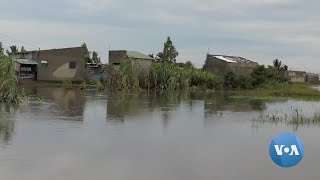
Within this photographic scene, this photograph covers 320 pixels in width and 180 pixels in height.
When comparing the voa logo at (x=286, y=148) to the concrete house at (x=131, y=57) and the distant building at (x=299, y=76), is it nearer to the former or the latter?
the concrete house at (x=131, y=57)

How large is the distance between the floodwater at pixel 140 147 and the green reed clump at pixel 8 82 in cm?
160

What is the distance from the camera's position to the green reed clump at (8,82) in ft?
59.2

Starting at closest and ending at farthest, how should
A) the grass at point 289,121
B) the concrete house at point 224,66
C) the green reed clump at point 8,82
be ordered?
the grass at point 289,121 < the green reed clump at point 8,82 < the concrete house at point 224,66

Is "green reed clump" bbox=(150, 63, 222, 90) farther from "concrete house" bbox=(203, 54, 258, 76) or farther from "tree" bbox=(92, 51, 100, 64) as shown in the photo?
"tree" bbox=(92, 51, 100, 64)

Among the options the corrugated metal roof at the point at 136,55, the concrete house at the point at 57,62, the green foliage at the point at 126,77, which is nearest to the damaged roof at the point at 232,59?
the corrugated metal roof at the point at 136,55

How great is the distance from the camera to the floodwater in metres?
8.03

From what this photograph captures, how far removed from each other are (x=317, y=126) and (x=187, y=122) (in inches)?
173

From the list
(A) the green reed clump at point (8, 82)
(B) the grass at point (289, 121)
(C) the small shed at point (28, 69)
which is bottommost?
(B) the grass at point (289, 121)

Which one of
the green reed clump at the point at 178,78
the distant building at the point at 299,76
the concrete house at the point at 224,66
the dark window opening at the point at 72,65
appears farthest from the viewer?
the distant building at the point at 299,76

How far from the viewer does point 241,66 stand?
50562mm

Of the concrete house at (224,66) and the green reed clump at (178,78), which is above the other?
the concrete house at (224,66)

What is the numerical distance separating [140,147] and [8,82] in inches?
377

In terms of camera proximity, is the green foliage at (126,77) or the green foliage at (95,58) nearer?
the green foliage at (126,77)

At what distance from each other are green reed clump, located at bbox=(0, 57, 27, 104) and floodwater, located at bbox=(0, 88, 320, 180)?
1.60 meters
